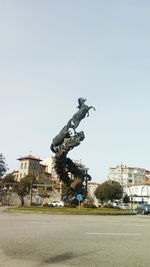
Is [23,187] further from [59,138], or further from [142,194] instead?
[142,194]

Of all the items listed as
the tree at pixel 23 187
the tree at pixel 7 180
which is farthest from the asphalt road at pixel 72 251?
the tree at pixel 7 180

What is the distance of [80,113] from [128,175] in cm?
13558

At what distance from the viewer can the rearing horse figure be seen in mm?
40562

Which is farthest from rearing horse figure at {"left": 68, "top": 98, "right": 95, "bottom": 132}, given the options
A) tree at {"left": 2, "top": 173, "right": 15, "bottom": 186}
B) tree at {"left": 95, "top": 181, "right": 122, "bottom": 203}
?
tree at {"left": 2, "top": 173, "right": 15, "bottom": 186}

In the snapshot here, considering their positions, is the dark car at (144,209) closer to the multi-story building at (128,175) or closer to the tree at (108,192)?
the tree at (108,192)

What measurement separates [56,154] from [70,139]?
2489 millimetres

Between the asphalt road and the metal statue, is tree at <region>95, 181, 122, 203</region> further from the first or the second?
the asphalt road

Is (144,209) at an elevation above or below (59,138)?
below

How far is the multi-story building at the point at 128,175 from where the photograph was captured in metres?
171

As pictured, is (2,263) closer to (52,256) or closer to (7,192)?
(52,256)

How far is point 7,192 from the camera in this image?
92250 mm

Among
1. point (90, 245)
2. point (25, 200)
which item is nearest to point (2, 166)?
point (25, 200)

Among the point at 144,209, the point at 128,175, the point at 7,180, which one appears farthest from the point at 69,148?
the point at 128,175

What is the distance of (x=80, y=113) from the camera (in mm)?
40562
